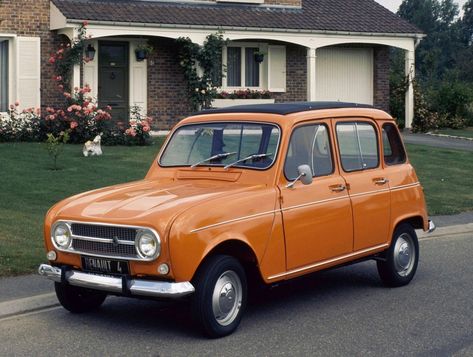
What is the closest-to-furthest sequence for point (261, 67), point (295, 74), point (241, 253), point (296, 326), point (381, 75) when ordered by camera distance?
point (241, 253), point (296, 326), point (261, 67), point (295, 74), point (381, 75)

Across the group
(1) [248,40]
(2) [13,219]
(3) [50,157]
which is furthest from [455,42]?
(2) [13,219]

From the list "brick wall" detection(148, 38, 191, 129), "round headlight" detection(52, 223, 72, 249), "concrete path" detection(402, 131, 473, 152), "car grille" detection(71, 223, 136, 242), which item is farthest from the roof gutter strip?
"car grille" detection(71, 223, 136, 242)

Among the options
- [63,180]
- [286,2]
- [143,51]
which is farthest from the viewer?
[286,2]

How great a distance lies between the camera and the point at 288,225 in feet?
25.4

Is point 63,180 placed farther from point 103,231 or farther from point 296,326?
point 296,326

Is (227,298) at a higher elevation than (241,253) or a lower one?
lower

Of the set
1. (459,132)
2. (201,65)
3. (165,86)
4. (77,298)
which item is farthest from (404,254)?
(459,132)

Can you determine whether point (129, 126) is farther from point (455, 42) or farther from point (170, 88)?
point (455, 42)

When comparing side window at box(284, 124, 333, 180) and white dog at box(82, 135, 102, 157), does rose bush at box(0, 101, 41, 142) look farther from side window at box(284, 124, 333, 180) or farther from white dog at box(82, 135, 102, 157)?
side window at box(284, 124, 333, 180)

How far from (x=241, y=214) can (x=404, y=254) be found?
102 inches

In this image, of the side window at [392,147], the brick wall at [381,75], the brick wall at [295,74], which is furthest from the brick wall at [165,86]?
the side window at [392,147]

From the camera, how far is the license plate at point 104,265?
7.10m

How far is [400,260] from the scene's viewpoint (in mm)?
9258

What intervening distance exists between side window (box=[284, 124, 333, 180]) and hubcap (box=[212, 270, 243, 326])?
1.14 m
